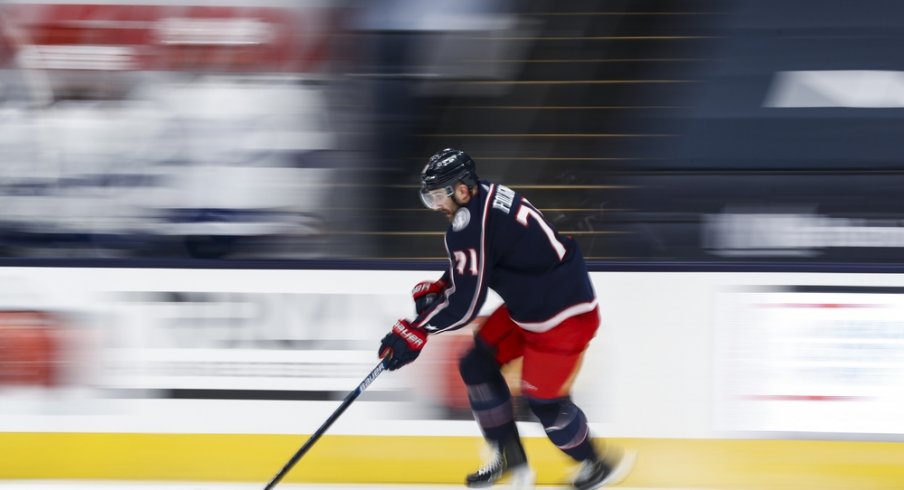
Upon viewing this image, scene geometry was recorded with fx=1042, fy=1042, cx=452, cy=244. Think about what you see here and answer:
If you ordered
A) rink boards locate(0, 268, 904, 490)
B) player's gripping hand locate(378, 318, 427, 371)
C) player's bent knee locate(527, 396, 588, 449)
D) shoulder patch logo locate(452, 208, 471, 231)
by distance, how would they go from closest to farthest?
shoulder patch logo locate(452, 208, 471, 231)
player's gripping hand locate(378, 318, 427, 371)
player's bent knee locate(527, 396, 588, 449)
rink boards locate(0, 268, 904, 490)

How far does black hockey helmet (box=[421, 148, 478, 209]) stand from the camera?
3.41m

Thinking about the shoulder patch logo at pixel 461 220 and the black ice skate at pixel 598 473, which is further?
the black ice skate at pixel 598 473

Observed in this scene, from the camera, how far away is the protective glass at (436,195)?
3428 millimetres

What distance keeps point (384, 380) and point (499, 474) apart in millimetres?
582

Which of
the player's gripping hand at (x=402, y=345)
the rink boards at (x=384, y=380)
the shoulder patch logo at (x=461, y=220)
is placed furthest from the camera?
the rink boards at (x=384, y=380)

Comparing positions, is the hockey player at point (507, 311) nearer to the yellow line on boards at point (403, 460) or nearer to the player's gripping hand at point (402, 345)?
the player's gripping hand at point (402, 345)

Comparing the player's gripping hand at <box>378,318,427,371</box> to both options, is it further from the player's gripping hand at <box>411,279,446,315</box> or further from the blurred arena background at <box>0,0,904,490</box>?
the blurred arena background at <box>0,0,904,490</box>

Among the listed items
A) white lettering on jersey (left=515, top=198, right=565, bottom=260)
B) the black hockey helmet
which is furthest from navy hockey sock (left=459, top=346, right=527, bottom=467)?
the black hockey helmet

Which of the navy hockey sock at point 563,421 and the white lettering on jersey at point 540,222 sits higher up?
the white lettering on jersey at point 540,222

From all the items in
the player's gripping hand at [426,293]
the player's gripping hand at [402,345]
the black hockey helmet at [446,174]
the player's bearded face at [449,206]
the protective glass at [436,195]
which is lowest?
the player's gripping hand at [402,345]

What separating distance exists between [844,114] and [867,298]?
2.24 ft

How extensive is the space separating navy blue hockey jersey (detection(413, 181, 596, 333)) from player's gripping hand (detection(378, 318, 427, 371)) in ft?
0.12

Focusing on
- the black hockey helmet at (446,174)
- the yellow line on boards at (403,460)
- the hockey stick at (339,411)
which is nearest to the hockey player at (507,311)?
the black hockey helmet at (446,174)

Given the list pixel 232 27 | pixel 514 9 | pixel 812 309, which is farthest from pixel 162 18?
pixel 812 309
